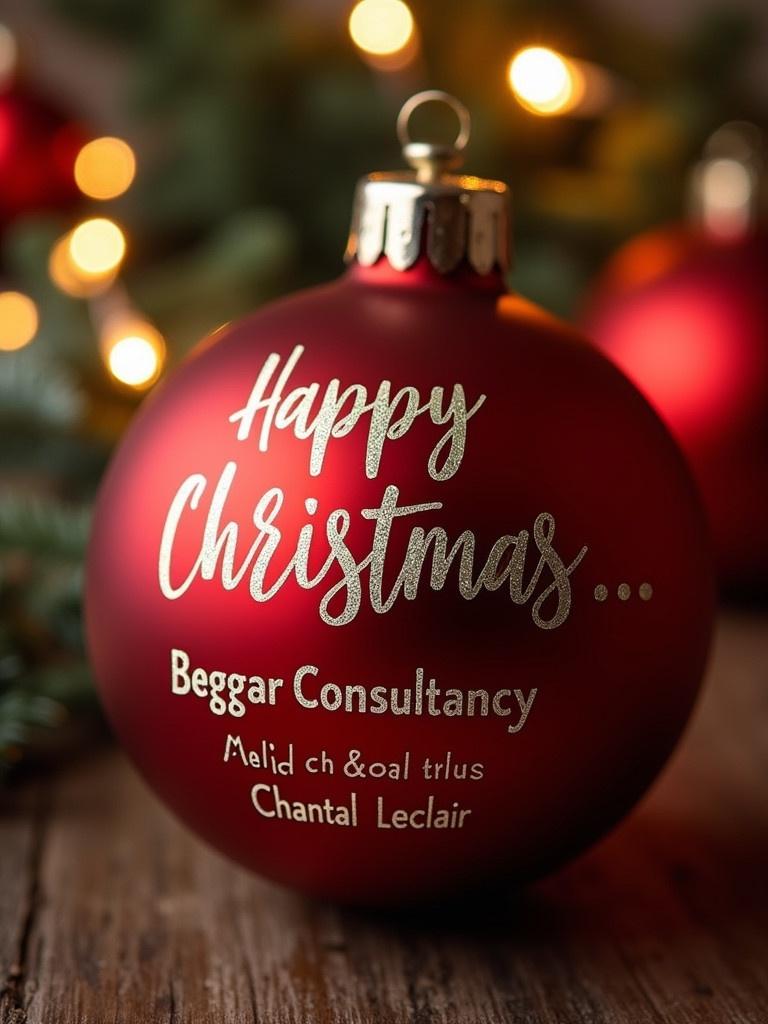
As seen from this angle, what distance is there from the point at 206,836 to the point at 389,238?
359 mm

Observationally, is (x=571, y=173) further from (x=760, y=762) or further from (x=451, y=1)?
(x=760, y=762)

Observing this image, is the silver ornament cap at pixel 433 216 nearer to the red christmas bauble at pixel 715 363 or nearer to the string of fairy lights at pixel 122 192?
the red christmas bauble at pixel 715 363

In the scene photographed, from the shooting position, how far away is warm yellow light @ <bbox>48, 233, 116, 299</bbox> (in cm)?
163

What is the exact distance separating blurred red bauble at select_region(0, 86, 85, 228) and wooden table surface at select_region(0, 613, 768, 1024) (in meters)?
0.89

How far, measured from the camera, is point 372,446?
75 cm

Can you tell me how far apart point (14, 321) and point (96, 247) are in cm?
19

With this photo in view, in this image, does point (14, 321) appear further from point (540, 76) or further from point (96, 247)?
point (540, 76)

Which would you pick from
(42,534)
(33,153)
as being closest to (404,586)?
(42,534)

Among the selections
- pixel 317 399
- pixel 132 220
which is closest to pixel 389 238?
pixel 317 399

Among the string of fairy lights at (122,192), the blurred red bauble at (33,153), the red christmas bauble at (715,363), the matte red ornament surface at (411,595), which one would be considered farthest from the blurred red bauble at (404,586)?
the blurred red bauble at (33,153)

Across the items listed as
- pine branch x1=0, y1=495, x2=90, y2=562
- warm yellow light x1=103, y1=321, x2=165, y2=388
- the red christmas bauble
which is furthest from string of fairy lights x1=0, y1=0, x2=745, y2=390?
pine branch x1=0, y1=495, x2=90, y2=562

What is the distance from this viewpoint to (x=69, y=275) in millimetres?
1659

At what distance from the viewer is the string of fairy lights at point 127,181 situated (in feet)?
5.18

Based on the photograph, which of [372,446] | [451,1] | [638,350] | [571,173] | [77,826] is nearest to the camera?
[372,446]
